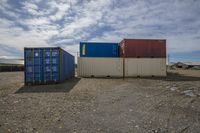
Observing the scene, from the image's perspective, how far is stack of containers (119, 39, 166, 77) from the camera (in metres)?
19.0

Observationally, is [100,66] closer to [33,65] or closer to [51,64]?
[51,64]

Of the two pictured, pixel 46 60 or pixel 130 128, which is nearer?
pixel 130 128

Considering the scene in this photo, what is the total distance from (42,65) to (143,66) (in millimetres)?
10870

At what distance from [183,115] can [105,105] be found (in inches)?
99.3

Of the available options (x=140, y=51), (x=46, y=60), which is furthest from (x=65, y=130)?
(x=140, y=51)

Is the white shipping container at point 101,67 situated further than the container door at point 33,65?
Yes

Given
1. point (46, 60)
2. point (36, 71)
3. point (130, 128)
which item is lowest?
point (130, 128)

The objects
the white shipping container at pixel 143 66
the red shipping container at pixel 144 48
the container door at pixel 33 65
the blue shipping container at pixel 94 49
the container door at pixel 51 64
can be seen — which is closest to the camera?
the container door at pixel 33 65

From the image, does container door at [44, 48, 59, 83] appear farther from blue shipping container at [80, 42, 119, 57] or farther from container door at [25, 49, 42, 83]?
blue shipping container at [80, 42, 119, 57]

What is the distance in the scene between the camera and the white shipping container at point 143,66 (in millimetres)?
19031

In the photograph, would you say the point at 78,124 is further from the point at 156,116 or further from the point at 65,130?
the point at 156,116

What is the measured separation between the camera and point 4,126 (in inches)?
167

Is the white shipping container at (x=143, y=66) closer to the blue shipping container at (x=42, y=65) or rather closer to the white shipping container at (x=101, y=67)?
the white shipping container at (x=101, y=67)

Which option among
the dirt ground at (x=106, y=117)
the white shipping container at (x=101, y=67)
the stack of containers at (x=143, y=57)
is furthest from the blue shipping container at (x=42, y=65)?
the stack of containers at (x=143, y=57)
